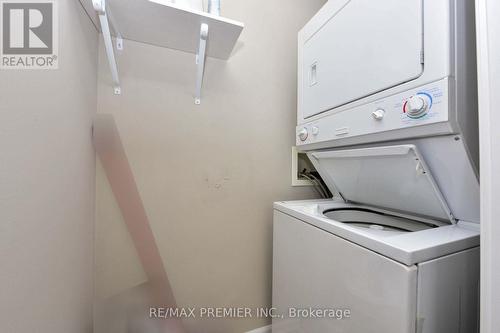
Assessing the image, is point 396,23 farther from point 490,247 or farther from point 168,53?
point 168,53

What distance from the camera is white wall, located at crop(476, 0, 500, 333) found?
568 mm

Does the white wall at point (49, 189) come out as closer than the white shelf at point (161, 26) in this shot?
Yes

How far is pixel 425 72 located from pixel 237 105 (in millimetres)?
1240

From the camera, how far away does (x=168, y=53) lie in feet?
5.11

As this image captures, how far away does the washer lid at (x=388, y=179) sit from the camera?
0.96 metres

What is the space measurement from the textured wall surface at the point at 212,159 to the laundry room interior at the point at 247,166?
0.01 meters

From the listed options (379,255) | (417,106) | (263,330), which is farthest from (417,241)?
Answer: (263,330)

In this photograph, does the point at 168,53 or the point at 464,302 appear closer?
the point at 464,302

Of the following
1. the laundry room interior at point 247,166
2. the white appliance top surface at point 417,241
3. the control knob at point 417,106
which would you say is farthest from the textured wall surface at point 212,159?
the control knob at point 417,106

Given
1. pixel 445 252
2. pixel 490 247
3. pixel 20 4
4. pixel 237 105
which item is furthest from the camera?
pixel 237 105

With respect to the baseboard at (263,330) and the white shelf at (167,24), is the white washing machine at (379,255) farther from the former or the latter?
the white shelf at (167,24)

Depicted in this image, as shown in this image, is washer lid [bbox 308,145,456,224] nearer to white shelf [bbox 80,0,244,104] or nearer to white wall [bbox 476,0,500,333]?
white wall [bbox 476,0,500,333]

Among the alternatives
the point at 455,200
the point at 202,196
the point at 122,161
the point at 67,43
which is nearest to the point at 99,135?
the point at 122,161

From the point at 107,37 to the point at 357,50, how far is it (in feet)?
4.51
